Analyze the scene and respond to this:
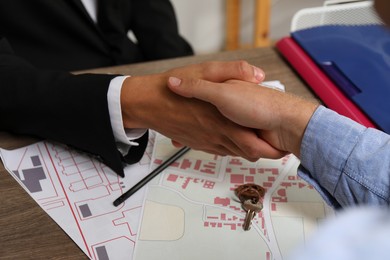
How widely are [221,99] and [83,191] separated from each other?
26 cm

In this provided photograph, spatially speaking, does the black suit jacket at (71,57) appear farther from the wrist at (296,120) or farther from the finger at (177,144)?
the wrist at (296,120)

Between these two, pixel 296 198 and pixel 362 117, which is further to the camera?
pixel 362 117

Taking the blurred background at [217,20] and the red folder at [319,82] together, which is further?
the blurred background at [217,20]

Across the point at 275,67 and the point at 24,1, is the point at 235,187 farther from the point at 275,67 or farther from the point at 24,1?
the point at 24,1

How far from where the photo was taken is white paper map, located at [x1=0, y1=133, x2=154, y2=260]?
60 centimetres

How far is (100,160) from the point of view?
75cm

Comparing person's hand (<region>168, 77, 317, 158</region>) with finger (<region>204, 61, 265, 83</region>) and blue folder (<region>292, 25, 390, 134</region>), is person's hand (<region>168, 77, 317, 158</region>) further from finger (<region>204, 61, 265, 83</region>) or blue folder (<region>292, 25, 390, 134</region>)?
blue folder (<region>292, 25, 390, 134</region>)

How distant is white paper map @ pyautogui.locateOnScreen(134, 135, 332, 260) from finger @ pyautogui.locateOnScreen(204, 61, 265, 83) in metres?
0.14

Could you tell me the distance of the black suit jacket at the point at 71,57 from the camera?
75cm

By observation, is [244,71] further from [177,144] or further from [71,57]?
[71,57]

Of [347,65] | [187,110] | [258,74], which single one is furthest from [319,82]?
[187,110]

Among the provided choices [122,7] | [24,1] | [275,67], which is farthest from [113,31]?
[275,67]

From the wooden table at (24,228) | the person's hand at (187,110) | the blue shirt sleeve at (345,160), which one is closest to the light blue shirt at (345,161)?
the blue shirt sleeve at (345,160)

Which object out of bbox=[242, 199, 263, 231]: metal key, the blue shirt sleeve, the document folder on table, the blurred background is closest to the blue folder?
the document folder on table
